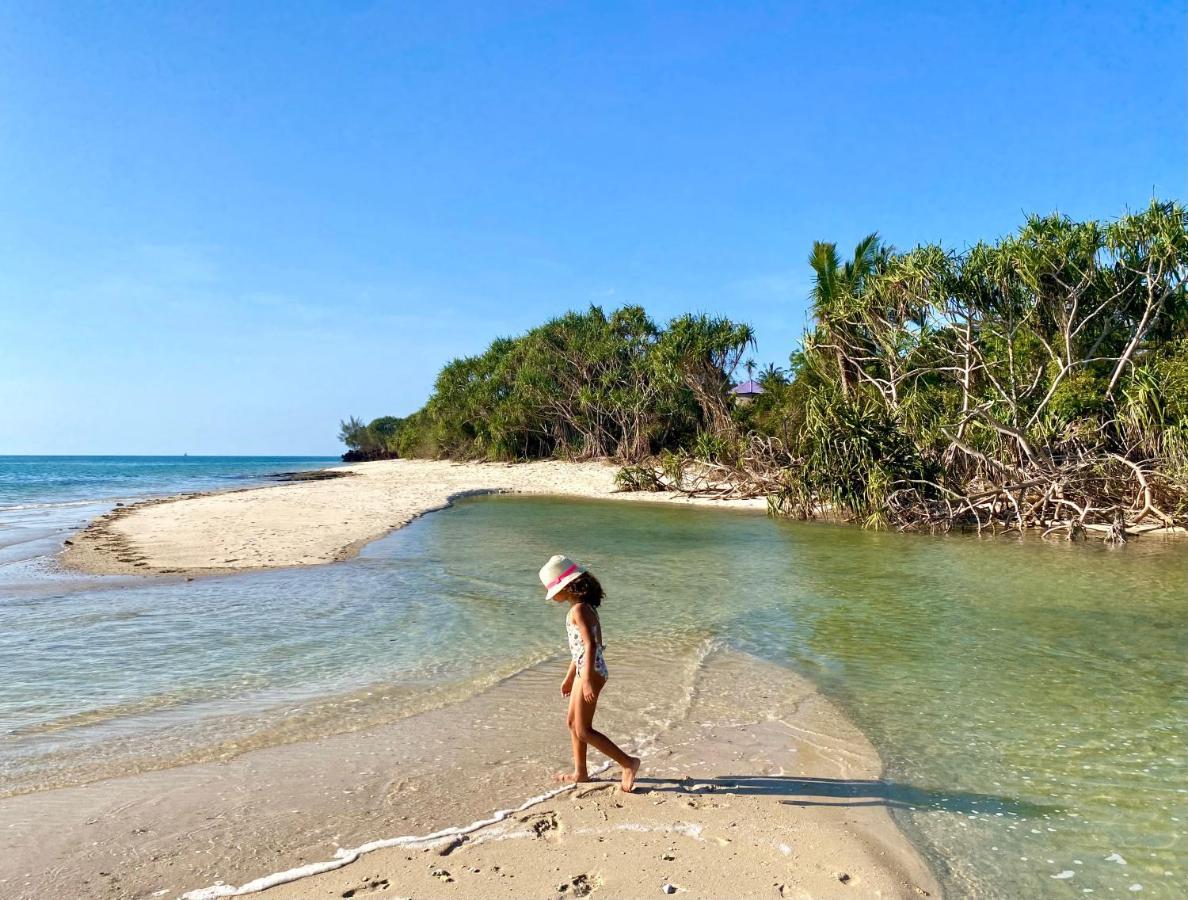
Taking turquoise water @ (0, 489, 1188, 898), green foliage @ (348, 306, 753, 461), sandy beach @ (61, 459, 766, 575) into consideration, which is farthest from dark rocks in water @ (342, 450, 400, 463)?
turquoise water @ (0, 489, 1188, 898)

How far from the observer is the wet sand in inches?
129

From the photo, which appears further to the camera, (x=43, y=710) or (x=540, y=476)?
(x=540, y=476)

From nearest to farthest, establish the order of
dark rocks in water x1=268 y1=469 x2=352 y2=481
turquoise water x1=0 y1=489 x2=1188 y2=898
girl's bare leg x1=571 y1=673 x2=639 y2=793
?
turquoise water x1=0 y1=489 x2=1188 y2=898 < girl's bare leg x1=571 y1=673 x2=639 y2=793 < dark rocks in water x1=268 y1=469 x2=352 y2=481

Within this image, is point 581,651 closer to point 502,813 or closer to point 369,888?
point 502,813

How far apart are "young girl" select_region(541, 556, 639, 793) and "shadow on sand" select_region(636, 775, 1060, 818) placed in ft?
1.06

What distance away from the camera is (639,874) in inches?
131

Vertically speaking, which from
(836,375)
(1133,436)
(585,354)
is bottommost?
(1133,436)

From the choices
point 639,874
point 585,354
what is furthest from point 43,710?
point 585,354

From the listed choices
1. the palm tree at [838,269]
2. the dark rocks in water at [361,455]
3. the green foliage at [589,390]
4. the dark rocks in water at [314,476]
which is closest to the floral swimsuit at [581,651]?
the palm tree at [838,269]

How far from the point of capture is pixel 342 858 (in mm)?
3453

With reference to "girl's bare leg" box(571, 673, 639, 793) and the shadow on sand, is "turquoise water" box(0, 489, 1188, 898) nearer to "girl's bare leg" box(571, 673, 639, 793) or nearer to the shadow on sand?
the shadow on sand

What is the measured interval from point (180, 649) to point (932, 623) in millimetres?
8073

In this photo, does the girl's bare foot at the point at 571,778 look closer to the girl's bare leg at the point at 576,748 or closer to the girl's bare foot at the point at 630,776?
the girl's bare leg at the point at 576,748

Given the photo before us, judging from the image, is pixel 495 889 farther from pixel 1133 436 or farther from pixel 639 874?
pixel 1133 436
